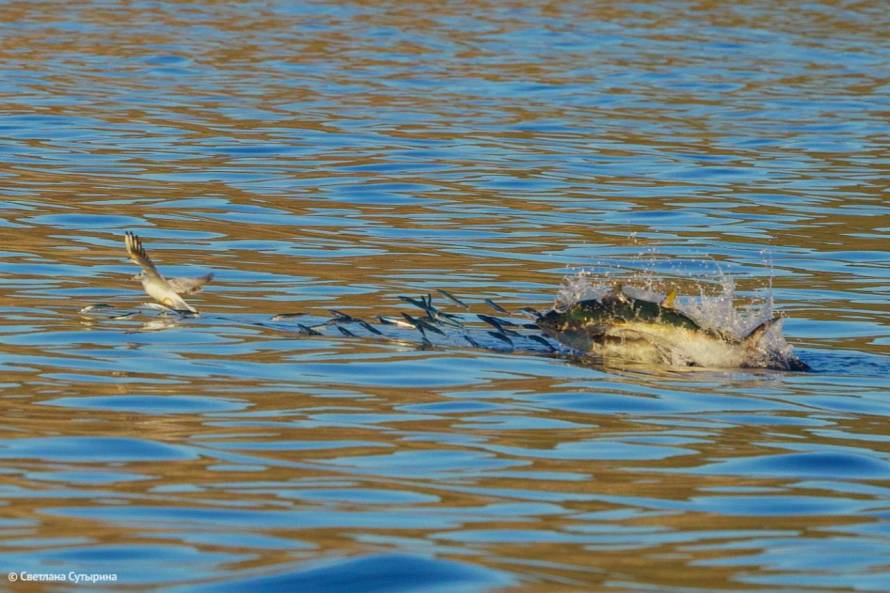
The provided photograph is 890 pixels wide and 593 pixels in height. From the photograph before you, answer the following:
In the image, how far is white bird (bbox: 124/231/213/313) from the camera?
851 centimetres

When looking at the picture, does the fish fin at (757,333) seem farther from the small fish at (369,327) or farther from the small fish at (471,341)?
the small fish at (369,327)

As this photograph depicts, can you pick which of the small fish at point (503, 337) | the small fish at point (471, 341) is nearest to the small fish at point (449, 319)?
the small fish at point (471, 341)

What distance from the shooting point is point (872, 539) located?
5309 millimetres

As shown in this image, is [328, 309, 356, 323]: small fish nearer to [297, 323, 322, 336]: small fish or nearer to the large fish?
[297, 323, 322, 336]: small fish

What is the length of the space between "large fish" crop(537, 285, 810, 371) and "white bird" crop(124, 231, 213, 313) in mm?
1823

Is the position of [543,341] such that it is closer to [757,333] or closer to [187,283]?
[757,333]

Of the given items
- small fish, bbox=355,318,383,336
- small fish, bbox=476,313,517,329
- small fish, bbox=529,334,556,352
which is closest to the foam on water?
small fish, bbox=529,334,556,352

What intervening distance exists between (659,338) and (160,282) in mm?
2353

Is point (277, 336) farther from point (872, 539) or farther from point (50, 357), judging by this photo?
point (872, 539)

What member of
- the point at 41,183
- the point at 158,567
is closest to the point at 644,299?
the point at 158,567

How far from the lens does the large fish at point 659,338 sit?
26.7 ft

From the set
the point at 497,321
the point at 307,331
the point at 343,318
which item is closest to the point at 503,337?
the point at 497,321

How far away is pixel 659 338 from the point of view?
816 cm

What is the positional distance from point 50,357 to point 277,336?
3.78ft
